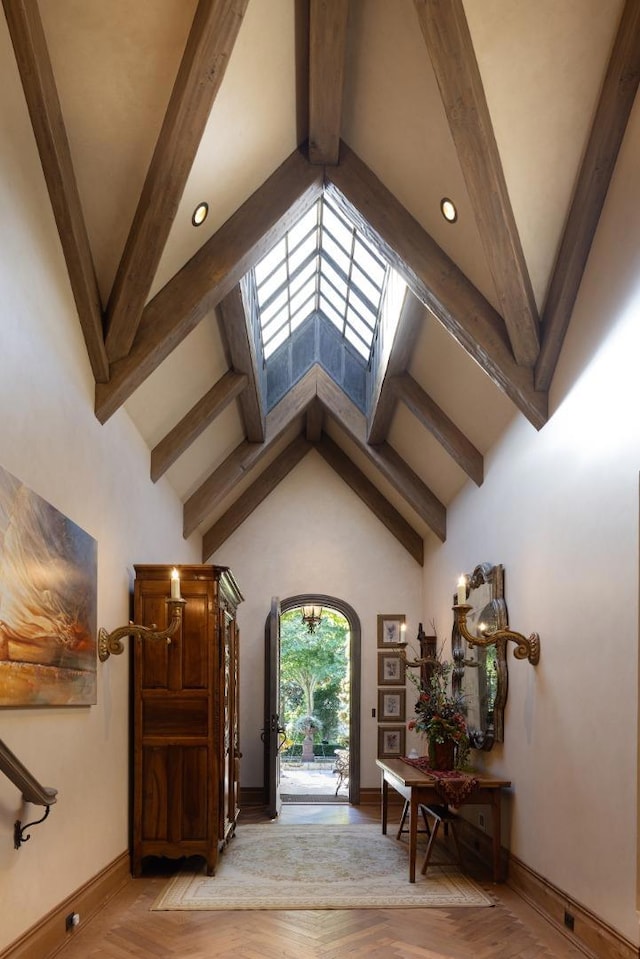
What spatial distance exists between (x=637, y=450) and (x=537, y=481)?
180 centimetres

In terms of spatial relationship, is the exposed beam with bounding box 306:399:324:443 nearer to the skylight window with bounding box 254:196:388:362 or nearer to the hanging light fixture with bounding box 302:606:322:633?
the skylight window with bounding box 254:196:388:362

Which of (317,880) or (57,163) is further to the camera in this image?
(317,880)

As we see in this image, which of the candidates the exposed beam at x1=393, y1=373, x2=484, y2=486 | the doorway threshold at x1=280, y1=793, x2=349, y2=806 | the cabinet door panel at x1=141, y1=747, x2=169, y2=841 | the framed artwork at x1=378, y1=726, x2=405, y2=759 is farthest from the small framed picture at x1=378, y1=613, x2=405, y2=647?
the cabinet door panel at x1=141, y1=747, x2=169, y2=841

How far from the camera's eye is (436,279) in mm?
6145

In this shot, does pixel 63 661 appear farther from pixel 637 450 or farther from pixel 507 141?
pixel 507 141

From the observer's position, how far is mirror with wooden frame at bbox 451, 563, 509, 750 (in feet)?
22.7

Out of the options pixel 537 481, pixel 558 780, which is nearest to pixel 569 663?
pixel 558 780

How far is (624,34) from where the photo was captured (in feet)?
14.7

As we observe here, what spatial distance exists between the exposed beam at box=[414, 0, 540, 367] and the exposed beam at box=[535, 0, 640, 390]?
0.45 ft

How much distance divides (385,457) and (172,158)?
5142 mm

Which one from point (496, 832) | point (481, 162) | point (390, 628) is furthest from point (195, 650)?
point (390, 628)

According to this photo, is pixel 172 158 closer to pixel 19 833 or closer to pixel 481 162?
pixel 481 162

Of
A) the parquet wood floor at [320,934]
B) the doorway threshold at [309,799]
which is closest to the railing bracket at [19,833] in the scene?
the parquet wood floor at [320,934]

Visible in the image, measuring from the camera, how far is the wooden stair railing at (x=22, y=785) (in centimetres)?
367
